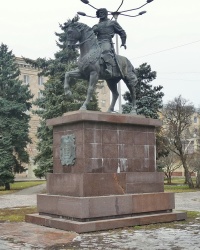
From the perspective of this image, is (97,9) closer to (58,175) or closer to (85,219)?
(58,175)

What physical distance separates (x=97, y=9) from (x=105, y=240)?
666 centimetres

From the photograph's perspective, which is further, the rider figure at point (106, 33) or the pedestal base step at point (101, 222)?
the rider figure at point (106, 33)

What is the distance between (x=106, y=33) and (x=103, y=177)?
413 cm

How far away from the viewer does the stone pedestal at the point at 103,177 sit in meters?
10.3

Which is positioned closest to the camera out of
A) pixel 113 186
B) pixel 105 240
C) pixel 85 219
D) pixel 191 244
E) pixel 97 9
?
pixel 191 244

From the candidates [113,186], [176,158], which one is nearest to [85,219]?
[113,186]

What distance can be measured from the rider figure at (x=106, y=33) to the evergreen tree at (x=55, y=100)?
1505 cm

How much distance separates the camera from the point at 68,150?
11023 millimetres

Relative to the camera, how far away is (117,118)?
11234 mm

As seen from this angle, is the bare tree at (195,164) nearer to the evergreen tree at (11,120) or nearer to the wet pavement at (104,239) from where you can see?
the evergreen tree at (11,120)

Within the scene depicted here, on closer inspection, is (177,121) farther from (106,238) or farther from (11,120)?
(106,238)

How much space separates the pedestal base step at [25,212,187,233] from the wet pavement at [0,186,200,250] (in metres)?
0.18

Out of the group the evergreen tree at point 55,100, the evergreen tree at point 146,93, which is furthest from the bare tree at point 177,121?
the evergreen tree at point 55,100

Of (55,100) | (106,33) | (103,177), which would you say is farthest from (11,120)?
(103,177)
